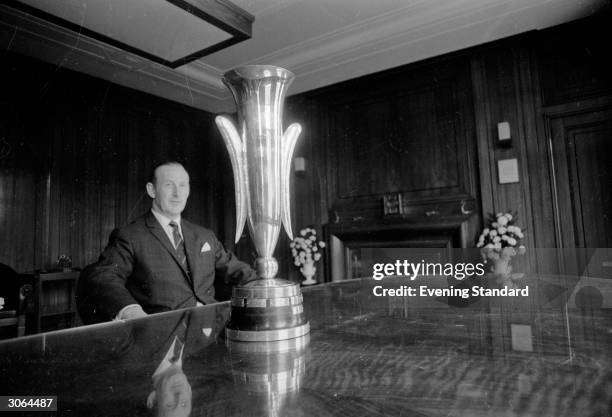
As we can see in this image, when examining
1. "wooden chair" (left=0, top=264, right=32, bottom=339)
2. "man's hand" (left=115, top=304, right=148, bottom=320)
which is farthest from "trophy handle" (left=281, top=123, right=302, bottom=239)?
"wooden chair" (left=0, top=264, right=32, bottom=339)

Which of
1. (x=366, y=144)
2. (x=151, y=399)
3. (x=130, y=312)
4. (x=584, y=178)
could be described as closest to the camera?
(x=151, y=399)

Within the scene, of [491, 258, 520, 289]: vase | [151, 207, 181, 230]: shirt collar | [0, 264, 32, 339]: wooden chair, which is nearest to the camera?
[491, 258, 520, 289]: vase

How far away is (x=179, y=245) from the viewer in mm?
1896

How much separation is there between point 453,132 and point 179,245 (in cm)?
271

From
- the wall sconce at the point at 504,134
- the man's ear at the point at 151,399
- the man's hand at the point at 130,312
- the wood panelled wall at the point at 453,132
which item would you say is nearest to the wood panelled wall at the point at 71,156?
the wood panelled wall at the point at 453,132

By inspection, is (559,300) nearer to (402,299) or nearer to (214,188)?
(402,299)

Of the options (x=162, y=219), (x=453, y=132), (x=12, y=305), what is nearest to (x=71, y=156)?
(x=12, y=305)

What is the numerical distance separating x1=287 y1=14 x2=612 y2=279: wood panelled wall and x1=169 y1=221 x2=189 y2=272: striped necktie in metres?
2.38

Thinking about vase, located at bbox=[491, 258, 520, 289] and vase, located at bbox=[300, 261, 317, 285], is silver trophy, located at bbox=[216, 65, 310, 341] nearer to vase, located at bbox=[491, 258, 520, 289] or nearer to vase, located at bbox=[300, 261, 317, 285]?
vase, located at bbox=[491, 258, 520, 289]

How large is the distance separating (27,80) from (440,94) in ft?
11.7

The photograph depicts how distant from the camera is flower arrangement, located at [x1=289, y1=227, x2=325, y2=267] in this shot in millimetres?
4211

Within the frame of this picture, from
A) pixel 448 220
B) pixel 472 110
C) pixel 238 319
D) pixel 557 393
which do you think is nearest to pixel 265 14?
pixel 472 110

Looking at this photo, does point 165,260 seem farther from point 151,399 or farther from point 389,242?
point 389,242

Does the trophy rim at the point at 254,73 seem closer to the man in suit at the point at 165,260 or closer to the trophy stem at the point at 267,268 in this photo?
the trophy stem at the point at 267,268
